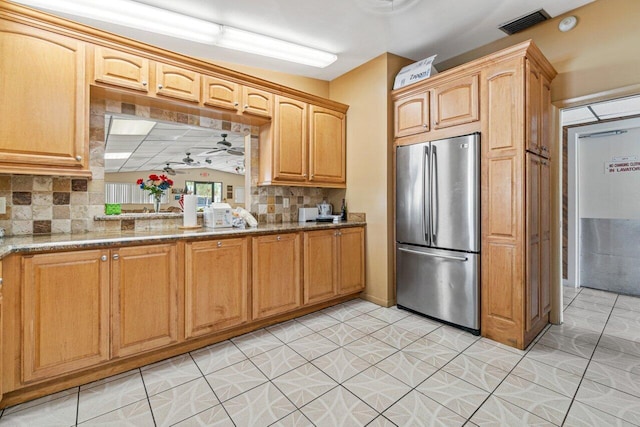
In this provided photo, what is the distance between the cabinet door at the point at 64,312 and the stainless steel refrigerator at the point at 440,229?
8.64ft

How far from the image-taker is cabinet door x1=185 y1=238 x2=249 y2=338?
7.64 feet

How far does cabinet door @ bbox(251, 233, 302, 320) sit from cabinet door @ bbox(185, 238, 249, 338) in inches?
4.3

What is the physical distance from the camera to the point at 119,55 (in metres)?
2.30

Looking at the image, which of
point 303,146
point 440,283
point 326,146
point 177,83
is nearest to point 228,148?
point 303,146

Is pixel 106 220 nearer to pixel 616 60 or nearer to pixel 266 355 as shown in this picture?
pixel 266 355

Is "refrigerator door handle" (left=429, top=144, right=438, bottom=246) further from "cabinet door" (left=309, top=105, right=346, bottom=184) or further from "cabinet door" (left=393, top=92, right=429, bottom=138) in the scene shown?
"cabinet door" (left=309, top=105, right=346, bottom=184)

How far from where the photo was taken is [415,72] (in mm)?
3146

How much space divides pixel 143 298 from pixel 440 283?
253cm

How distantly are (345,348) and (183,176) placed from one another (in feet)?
8.98

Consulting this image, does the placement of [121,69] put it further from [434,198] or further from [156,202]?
[434,198]

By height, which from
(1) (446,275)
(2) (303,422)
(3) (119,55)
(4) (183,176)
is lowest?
(2) (303,422)

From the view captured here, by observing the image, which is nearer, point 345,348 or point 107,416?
point 107,416

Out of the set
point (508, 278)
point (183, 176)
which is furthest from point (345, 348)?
point (183, 176)

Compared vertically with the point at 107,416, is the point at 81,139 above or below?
above
